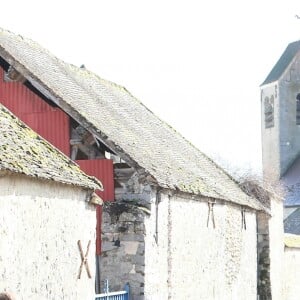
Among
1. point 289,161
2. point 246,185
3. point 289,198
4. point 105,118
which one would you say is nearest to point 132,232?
point 105,118

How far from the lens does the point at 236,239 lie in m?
20.8

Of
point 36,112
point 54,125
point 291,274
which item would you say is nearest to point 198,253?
point 54,125

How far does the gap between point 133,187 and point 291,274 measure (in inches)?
505

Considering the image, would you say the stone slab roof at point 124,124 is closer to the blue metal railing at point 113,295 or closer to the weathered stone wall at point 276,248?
the weathered stone wall at point 276,248

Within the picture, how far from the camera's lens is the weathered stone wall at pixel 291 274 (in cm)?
2545

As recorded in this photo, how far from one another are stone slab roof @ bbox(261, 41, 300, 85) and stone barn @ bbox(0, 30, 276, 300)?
119 ft

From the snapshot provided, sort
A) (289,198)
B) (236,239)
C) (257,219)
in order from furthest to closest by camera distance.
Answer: (289,198) → (257,219) → (236,239)

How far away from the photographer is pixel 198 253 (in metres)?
17.4

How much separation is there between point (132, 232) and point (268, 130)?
43.8 metres

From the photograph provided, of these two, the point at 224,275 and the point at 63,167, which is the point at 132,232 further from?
the point at 224,275

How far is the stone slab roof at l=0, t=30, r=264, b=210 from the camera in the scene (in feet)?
49.1

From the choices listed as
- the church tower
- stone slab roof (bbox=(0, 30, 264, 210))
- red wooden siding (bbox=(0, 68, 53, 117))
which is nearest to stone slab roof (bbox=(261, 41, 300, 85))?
the church tower

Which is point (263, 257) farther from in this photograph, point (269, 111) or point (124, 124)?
point (269, 111)

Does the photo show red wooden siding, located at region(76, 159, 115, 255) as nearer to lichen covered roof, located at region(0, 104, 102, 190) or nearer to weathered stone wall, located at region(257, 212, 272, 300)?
lichen covered roof, located at region(0, 104, 102, 190)
